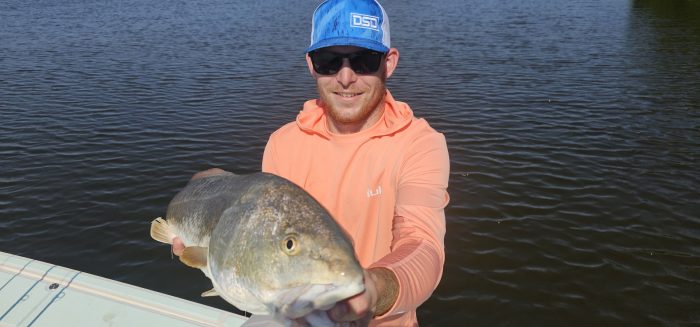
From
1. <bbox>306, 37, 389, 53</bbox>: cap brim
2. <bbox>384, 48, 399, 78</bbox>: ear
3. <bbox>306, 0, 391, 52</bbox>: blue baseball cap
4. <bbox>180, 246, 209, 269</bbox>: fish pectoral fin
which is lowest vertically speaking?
<bbox>180, 246, 209, 269</bbox>: fish pectoral fin

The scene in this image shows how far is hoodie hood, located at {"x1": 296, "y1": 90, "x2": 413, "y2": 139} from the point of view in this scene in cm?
368

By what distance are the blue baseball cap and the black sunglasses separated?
0.09 metres

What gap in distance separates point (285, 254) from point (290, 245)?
0.05 m

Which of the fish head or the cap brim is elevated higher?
the cap brim

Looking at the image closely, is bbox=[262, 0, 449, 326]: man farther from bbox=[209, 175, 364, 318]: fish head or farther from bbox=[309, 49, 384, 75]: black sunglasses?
bbox=[209, 175, 364, 318]: fish head

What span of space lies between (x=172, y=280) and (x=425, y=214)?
7.81m

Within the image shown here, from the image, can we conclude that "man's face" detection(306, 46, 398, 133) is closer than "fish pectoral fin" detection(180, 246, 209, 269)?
No

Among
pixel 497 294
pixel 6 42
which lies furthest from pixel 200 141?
pixel 6 42

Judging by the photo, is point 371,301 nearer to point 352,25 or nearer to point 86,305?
point 352,25

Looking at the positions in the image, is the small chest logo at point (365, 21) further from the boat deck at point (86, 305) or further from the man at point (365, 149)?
the boat deck at point (86, 305)

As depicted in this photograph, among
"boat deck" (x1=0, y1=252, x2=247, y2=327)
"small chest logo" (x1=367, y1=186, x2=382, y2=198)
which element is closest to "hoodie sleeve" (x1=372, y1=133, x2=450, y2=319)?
"small chest logo" (x1=367, y1=186, x2=382, y2=198)

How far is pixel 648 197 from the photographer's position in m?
12.5

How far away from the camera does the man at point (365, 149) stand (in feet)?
10.9

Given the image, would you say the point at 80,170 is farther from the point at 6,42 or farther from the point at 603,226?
the point at 6,42
